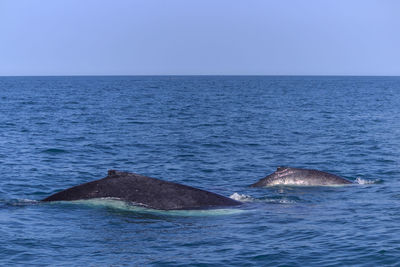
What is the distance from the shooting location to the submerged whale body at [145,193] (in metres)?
15.8

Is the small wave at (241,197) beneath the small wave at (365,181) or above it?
above

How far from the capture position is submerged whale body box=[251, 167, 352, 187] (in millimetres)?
20703

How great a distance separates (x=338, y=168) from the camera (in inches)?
1025

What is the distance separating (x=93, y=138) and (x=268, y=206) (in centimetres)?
2147

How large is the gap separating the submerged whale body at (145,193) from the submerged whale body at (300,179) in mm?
4956

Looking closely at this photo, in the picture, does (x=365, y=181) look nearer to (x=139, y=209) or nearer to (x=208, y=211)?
(x=208, y=211)

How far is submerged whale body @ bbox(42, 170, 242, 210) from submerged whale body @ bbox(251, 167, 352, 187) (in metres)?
Answer: 4.96

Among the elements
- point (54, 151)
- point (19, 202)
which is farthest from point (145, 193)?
point (54, 151)

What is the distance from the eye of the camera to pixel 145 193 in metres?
15.9

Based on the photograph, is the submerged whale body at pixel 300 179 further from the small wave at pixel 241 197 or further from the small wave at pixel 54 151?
the small wave at pixel 54 151

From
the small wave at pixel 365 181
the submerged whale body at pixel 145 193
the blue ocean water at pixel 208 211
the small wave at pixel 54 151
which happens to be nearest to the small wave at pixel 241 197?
the blue ocean water at pixel 208 211

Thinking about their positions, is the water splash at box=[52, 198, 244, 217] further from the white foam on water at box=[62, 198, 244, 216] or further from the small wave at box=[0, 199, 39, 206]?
the small wave at box=[0, 199, 39, 206]

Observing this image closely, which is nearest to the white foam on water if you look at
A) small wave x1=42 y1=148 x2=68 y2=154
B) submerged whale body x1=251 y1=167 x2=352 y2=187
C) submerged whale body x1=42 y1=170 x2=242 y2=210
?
submerged whale body x1=42 y1=170 x2=242 y2=210

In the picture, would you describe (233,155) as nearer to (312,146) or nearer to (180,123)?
(312,146)
